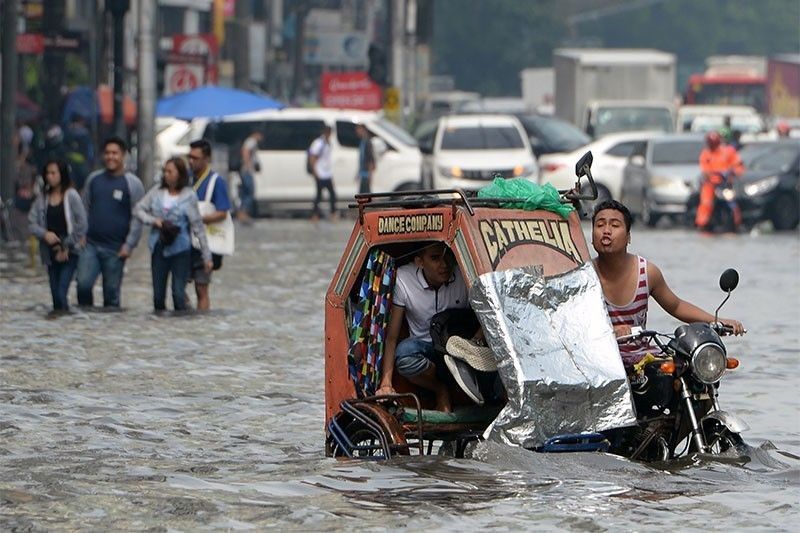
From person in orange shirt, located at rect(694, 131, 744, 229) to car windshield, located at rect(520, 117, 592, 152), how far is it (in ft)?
22.2

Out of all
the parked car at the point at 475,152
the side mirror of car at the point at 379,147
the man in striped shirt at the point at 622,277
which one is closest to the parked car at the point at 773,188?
the parked car at the point at 475,152

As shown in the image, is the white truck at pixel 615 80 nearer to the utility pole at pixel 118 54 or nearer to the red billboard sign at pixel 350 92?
the red billboard sign at pixel 350 92

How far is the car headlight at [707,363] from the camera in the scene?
890cm

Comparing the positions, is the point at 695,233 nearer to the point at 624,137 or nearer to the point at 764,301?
the point at 624,137

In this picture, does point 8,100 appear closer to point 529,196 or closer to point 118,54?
point 118,54

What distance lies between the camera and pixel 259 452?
1073 centimetres

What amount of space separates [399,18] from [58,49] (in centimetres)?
1475

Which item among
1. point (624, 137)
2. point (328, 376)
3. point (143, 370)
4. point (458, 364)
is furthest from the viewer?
point (624, 137)

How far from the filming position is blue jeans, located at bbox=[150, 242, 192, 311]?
1736 centimetres

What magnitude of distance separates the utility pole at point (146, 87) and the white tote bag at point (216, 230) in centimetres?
1499

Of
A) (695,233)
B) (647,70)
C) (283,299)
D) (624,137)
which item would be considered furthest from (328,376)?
(647,70)

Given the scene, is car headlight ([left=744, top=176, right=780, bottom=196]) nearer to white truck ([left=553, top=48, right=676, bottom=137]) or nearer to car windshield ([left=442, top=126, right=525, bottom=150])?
car windshield ([left=442, top=126, right=525, bottom=150])

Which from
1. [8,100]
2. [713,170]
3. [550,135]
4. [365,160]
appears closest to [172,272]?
[8,100]

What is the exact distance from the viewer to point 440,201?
30.7 ft
